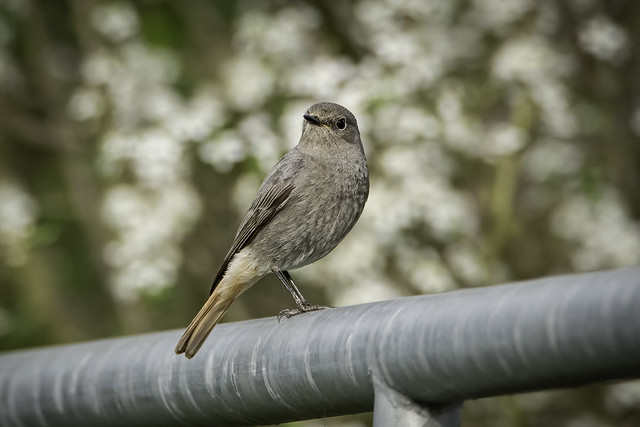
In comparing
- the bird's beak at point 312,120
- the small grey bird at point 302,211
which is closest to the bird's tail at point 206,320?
the small grey bird at point 302,211

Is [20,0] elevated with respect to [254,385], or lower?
elevated

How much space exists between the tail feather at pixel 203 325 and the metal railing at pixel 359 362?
0.02m

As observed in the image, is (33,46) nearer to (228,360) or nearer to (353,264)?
(353,264)

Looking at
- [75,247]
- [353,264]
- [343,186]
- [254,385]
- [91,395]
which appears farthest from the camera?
[75,247]

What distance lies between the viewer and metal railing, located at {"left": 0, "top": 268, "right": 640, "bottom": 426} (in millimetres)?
1152

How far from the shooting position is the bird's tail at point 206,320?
6.61ft

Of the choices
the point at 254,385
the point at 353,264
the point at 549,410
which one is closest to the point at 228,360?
the point at 254,385

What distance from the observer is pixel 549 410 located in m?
6.70

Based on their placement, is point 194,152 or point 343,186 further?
point 194,152

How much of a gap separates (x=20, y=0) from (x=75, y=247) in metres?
2.27

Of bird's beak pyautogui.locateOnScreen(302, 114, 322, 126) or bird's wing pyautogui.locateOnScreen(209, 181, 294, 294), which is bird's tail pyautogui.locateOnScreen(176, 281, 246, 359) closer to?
bird's wing pyautogui.locateOnScreen(209, 181, 294, 294)

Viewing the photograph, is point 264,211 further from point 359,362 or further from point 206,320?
point 359,362

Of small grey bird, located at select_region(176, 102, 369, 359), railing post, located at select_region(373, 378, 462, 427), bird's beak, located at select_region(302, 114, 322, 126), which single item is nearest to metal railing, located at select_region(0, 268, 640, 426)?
railing post, located at select_region(373, 378, 462, 427)

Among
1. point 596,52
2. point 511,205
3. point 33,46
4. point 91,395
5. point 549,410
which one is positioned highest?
point 33,46
